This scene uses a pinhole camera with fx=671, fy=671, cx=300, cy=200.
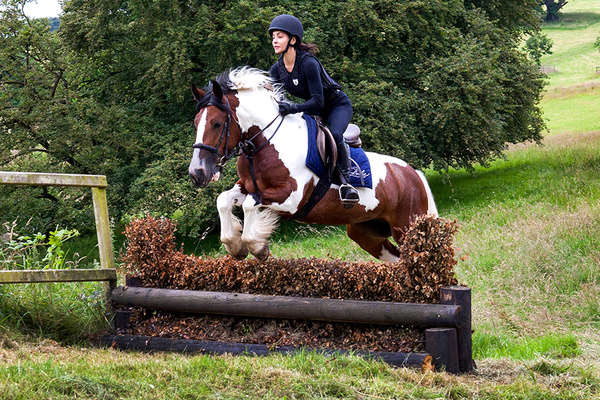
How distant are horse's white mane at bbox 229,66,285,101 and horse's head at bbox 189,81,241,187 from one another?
16cm

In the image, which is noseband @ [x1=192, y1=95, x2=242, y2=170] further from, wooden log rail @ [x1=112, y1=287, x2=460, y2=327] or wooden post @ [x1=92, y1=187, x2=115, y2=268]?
wooden post @ [x1=92, y1=187, x2=115, y2=268]

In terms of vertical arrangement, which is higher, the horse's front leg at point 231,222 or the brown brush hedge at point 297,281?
the horse's front leg at point 231,222

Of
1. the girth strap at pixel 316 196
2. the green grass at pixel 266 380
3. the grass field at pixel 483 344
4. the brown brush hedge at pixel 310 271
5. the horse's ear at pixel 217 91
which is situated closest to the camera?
the green grass at pixel 266 380

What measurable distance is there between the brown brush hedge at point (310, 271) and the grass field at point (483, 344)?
2.25ft

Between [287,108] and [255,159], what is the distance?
1.84 ft

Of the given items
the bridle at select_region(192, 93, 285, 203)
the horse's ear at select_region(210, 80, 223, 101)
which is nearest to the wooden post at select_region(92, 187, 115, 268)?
the bridle at select_region(192, 93, 285, 203)

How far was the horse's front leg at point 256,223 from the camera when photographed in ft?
18.4

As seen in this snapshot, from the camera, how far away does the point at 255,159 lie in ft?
18.9

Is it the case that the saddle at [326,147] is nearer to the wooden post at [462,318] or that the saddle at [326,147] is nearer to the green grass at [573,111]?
the wooden post at [462,318]

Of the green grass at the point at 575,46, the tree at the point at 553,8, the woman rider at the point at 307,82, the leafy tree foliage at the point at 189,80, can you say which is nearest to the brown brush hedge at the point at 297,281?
the woman rider at the point at 307,82

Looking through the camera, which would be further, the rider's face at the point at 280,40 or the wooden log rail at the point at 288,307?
the rider's face at the point at 280,40

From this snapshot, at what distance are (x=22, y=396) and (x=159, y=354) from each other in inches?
80.8

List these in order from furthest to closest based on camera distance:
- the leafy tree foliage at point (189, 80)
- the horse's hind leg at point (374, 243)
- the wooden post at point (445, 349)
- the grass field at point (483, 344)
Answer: the leafy tree foliage at point (189, 80)
the horse's hind leg at point (374, 243)
the wooden post at point (445, 349)
the grass field at point (483, 344)

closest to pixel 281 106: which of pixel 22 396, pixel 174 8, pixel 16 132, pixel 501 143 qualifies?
pixel 22 396
